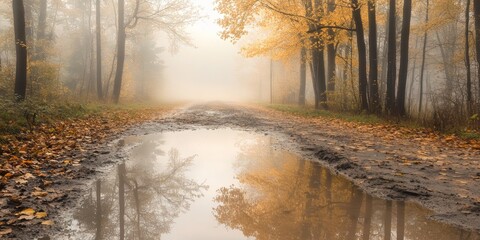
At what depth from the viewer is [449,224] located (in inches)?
116

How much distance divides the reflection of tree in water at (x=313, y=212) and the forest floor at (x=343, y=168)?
28 centimetres

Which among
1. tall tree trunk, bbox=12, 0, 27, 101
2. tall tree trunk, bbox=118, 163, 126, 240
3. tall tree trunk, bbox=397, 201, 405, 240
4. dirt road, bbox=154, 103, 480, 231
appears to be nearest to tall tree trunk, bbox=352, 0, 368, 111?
dirt road, bbox=154, 103, 480, 231

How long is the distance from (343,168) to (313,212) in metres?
1.89

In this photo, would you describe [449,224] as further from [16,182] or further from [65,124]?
[65,124]

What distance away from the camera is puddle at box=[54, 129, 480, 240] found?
290cm

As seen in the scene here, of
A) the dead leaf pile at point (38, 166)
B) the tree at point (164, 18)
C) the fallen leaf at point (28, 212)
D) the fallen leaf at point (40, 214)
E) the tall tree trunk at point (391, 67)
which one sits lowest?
the fallen leaf at point (40, 214)

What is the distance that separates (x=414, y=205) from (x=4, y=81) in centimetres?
1451

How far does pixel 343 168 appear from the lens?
5.00 meters

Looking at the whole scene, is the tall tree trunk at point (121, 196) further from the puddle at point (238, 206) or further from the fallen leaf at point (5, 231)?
the fallen leaf at point (5, 231)

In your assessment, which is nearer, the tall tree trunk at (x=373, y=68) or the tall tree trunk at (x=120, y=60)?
the tall tree trunk at (x=373, y=68)

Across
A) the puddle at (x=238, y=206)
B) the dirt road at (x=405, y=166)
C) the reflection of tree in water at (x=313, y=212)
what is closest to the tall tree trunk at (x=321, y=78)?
the dirt road at (x=405, y=166)

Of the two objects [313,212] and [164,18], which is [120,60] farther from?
[313,212]

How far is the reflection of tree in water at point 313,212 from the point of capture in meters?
2.87

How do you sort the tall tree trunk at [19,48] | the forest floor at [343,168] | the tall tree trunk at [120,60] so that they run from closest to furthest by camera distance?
the forest floor at [343,168], the tall tree trunk at [19,48], the tall tree trunk at [120,60]
